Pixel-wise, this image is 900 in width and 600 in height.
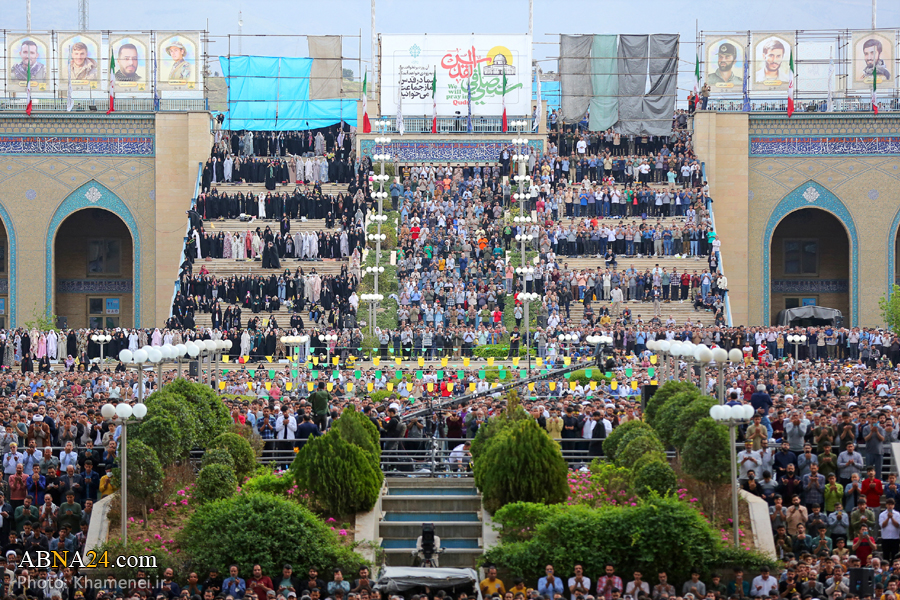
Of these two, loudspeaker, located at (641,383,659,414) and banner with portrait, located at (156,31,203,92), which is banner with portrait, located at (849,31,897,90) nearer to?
banner with portrait, located at (156,31,203,92)

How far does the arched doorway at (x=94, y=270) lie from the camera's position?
152 ft

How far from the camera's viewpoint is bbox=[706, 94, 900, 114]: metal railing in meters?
45.1

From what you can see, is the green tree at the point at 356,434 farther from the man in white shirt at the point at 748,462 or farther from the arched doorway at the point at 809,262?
the arched doorway at the point at 809,262

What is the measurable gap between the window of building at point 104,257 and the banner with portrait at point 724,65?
72.5 feet

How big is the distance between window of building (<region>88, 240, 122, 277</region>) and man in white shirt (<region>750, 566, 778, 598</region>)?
36.3 m

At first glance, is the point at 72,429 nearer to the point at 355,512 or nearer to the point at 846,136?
the point at 355,512

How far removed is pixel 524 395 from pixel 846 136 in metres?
22.0

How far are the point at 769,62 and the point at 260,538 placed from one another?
115 ft

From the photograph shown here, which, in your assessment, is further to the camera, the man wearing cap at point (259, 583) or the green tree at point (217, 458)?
the green tree at point (217, 458)

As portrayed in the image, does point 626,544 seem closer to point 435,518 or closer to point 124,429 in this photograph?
point 435,518

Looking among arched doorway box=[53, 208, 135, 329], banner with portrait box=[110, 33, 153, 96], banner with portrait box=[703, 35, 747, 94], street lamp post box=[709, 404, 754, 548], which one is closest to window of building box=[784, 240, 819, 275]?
banner with portrait box=[703, 35, 747, 94]

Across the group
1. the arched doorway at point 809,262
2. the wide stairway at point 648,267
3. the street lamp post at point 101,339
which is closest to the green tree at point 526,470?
the street lamp post at point 101,339

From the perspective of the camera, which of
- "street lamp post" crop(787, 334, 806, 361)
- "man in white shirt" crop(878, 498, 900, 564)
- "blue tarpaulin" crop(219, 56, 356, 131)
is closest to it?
"man in white shirt" crop(878, 498, 900, 564)

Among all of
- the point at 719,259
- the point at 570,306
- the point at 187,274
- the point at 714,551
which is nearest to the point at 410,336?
the point at 570,306
